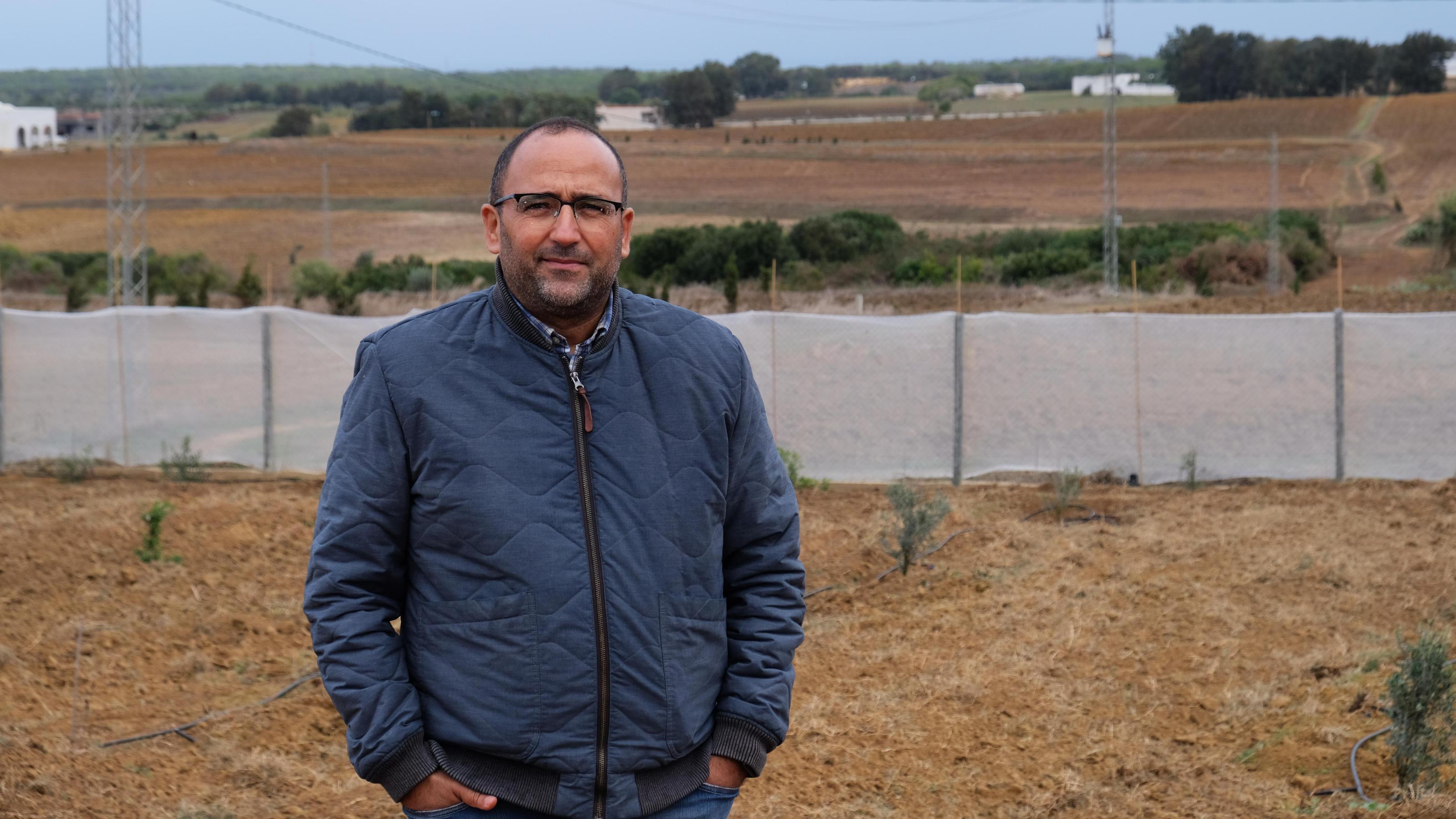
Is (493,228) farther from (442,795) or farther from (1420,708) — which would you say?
(1420,708)

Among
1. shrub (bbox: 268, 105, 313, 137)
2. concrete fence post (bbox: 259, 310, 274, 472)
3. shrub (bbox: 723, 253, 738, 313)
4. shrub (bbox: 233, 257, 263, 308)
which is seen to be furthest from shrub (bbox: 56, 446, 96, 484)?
shrub (bbox: 268, 105, 313, 137)

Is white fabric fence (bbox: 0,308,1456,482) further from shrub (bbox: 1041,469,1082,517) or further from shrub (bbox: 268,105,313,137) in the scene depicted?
shrub (bbox: 268,105,313,137)

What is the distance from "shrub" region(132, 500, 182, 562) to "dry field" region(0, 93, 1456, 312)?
1255 inches

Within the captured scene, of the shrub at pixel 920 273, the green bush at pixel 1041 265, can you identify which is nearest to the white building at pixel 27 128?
the shrub at pixel 920 273

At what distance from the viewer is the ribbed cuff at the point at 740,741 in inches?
88.7

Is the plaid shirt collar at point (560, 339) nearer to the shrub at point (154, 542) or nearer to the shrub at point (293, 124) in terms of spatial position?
the shrub at point (154, 542)

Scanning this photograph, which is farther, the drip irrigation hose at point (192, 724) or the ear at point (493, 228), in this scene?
the drip irrigation hose at point (192, 724)

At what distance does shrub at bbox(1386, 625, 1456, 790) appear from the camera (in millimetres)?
4676

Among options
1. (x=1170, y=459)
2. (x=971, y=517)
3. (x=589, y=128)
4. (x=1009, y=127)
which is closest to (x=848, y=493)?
(x=971, y=517)

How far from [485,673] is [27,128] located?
11319cm

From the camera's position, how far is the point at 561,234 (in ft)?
7.01

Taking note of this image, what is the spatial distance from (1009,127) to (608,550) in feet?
290

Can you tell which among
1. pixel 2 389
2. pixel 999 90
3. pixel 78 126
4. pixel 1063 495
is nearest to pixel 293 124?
pixel 78 126

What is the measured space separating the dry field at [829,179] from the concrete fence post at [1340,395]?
25.1m
